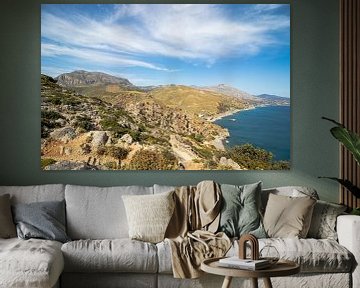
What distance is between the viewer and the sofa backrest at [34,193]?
22.6 feet

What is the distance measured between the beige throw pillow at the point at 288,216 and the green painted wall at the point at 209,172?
0.65m

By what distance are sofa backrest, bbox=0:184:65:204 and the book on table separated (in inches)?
86.6

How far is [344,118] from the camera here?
Answer: 7289mm

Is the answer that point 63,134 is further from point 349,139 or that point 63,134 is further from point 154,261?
point 349,139

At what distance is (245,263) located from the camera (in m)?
5.04

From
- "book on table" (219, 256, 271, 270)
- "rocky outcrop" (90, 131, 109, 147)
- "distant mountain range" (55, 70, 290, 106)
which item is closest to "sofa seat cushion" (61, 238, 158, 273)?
"book on table" (219, 256, 271, 270)

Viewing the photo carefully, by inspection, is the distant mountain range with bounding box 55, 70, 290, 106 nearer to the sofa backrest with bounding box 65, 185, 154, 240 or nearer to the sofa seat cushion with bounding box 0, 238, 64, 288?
the sofa backrest with bounding box 65, 185, 154, 240

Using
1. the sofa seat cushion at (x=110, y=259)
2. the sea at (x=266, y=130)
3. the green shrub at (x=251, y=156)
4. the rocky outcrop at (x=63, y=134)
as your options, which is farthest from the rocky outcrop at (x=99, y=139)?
the sofa seat cushion at (x=110, y=259)

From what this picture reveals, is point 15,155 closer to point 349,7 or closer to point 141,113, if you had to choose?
point 141,113

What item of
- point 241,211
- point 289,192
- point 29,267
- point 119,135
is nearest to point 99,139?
point 119,135

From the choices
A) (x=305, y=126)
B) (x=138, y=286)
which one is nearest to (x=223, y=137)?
(x=305, y=126)

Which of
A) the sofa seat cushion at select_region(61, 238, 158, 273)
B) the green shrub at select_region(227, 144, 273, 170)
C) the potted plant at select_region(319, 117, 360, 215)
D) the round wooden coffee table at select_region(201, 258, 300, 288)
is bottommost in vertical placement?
the sofa seat cushion at select_region(61, 238, 158, 273)

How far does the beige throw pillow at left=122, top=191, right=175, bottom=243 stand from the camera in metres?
6.51

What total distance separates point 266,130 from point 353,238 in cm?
158
